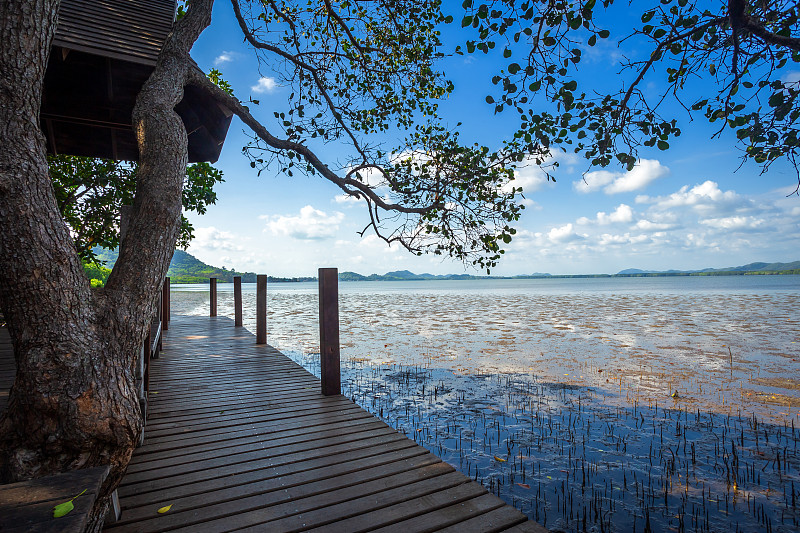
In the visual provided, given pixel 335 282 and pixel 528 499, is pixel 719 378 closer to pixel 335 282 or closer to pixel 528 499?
pixel 528 499

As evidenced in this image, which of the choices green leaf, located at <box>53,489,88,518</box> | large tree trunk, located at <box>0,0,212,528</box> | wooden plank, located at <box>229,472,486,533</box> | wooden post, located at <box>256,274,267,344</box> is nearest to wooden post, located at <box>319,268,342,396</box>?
wooden plank, located at <box>229,472,486,533</box>

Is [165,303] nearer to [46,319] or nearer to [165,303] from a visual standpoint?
[165,303]

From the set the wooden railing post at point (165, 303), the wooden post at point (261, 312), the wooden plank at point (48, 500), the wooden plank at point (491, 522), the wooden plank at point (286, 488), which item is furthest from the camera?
the wooden railing post at point (165, 303)

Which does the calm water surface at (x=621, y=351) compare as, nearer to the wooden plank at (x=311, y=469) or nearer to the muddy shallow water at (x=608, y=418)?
the muddy shallow water at (x=608, y=418)

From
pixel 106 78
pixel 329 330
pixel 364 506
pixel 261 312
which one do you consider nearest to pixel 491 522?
pixel 364 506

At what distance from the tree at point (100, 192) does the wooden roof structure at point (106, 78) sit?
3.57 metres

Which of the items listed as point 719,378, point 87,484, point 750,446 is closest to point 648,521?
point 750,446

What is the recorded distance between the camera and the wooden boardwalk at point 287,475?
8.51ft

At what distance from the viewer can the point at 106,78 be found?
5684mm

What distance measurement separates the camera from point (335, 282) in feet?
18.6

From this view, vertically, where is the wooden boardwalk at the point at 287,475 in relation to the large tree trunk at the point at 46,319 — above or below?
below

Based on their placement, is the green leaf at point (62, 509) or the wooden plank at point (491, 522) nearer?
the green leaf at point (62, 509)

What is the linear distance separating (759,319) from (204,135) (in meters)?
22.6

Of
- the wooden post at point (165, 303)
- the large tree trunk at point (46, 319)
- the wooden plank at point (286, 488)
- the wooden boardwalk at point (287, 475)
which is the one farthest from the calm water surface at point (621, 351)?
the large tree trunk at point (46, 319)
